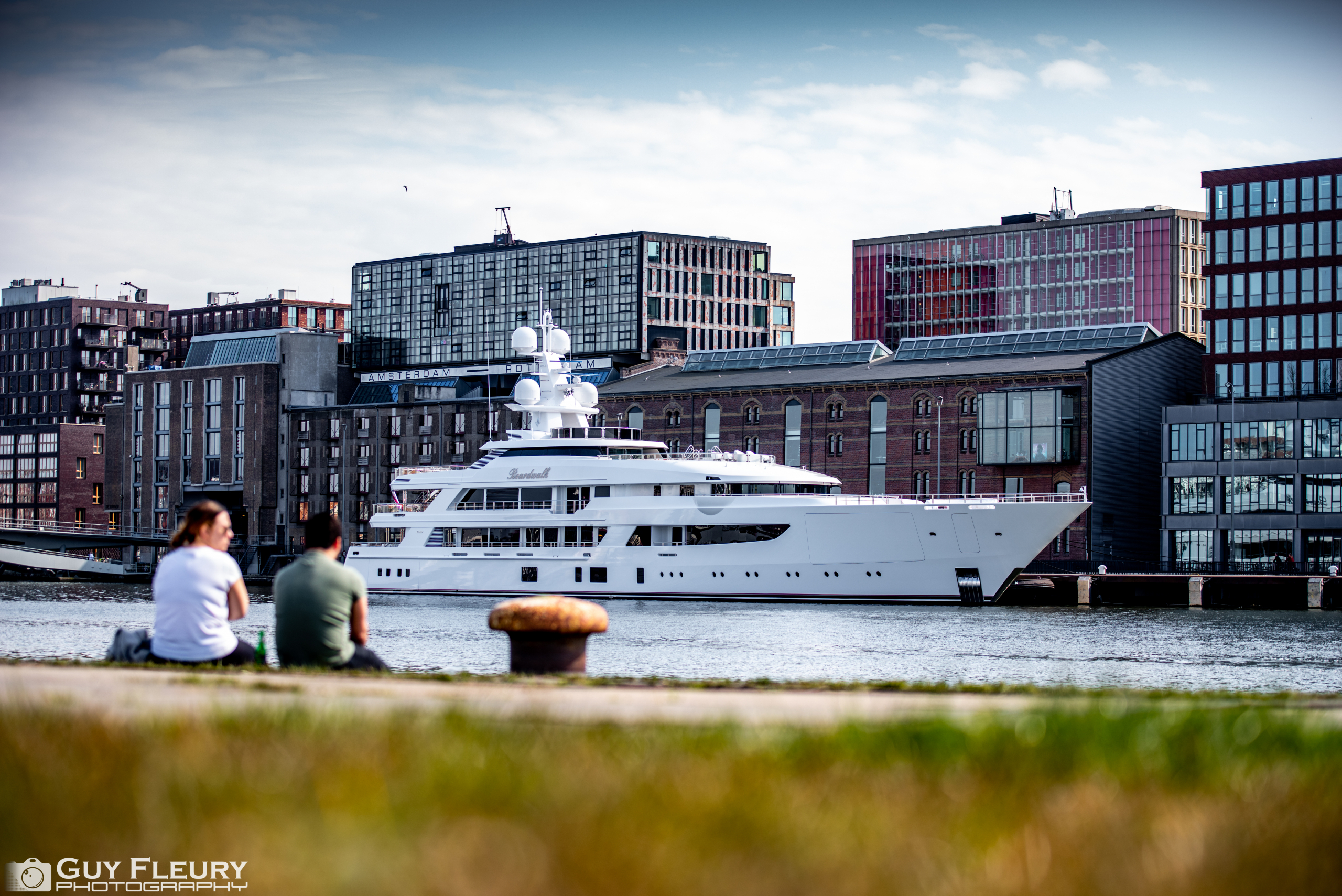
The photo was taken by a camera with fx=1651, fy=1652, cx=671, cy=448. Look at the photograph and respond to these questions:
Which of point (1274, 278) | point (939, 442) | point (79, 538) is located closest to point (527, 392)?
point (939, 442)

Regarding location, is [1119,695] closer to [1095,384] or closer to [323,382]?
[1095,384]

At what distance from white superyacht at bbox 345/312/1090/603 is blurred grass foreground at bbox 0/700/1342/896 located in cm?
5664

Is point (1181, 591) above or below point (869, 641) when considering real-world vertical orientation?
below

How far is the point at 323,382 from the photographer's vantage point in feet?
410

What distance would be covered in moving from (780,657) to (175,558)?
24815 mm

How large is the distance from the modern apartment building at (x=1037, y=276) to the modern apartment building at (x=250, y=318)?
57163 millimetres

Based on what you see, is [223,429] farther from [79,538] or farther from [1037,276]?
[1037,276]

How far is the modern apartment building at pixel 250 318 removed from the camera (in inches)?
6786

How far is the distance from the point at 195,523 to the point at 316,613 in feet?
3.89

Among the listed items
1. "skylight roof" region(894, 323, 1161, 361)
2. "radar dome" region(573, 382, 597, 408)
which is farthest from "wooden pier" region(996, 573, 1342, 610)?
"radar dome" region(573, 382, 597, 408)

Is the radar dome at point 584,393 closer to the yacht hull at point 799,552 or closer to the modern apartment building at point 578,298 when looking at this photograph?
the yacht hull at point 799,552

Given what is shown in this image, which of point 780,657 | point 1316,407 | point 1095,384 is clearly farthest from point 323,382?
point 780,657

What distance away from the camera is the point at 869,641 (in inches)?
1693

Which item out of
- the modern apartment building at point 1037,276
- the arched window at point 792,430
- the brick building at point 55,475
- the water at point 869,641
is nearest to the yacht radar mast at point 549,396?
the water at point 869,641
